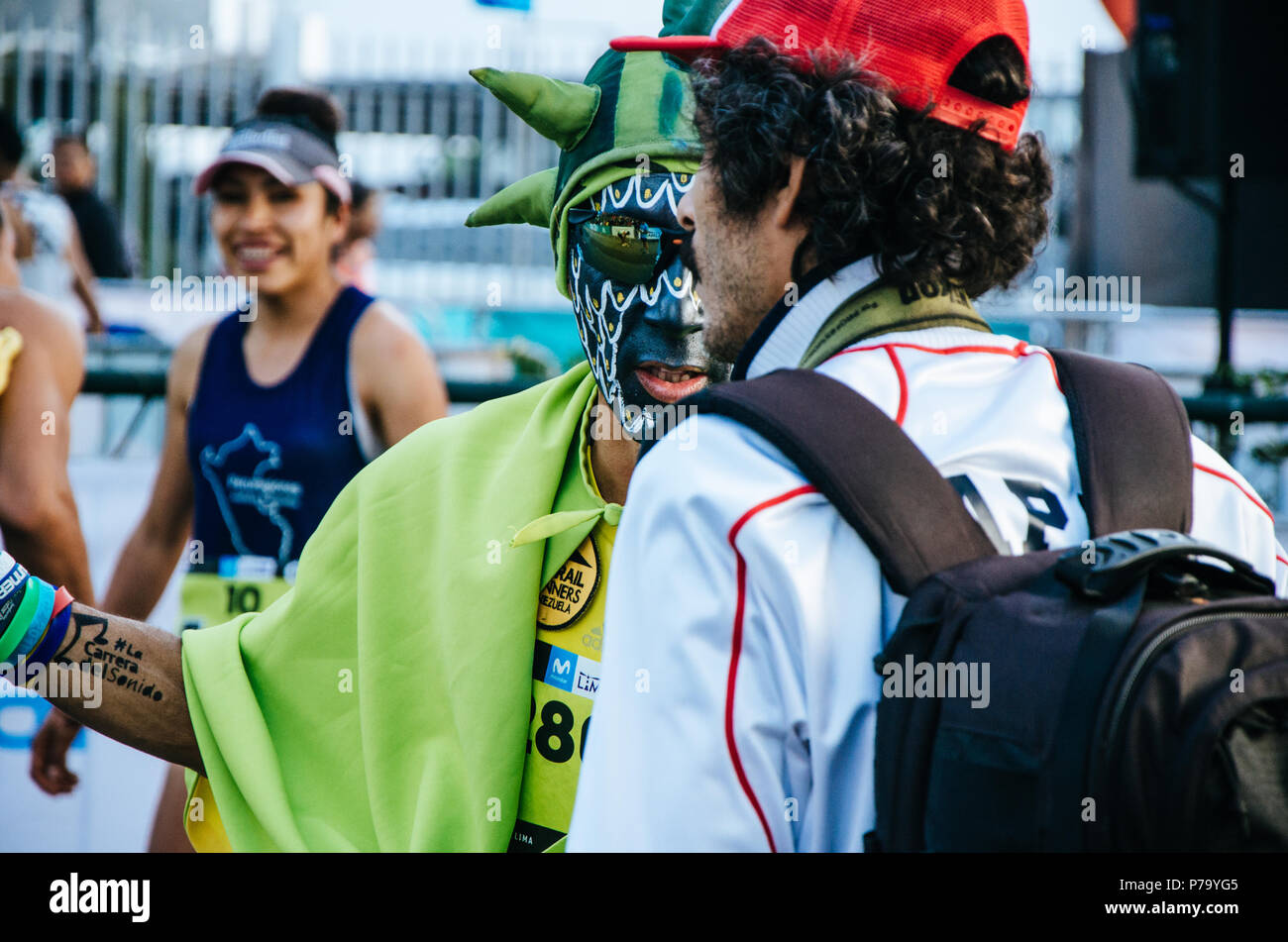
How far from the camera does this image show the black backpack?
1014 millimetres

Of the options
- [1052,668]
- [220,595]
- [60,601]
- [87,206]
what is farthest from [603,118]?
[87,206]

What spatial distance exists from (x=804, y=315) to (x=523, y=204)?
3.88 feet

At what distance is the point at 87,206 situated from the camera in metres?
8.35

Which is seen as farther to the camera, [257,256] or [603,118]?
[257,256]

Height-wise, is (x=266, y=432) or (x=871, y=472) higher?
(x=871, y=472)

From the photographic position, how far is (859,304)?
52.0 inches

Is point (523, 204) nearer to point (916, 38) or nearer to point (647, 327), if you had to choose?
point (647, 327)

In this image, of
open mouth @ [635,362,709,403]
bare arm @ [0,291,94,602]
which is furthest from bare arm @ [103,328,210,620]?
open mouth @ [635,362,709,403]

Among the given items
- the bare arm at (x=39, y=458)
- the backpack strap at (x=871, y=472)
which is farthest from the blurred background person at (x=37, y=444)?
the backpack strap at (x=871, y=472)

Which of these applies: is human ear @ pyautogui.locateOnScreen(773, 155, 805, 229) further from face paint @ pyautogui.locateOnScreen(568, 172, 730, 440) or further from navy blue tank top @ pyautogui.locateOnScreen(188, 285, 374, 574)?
navy blue tank top @ pyautogui.locateOnScreen(188, 285, 374, 574)

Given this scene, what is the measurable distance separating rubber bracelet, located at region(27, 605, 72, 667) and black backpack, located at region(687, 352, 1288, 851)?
3.49 ft

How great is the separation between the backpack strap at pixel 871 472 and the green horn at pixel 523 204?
4.15ft
